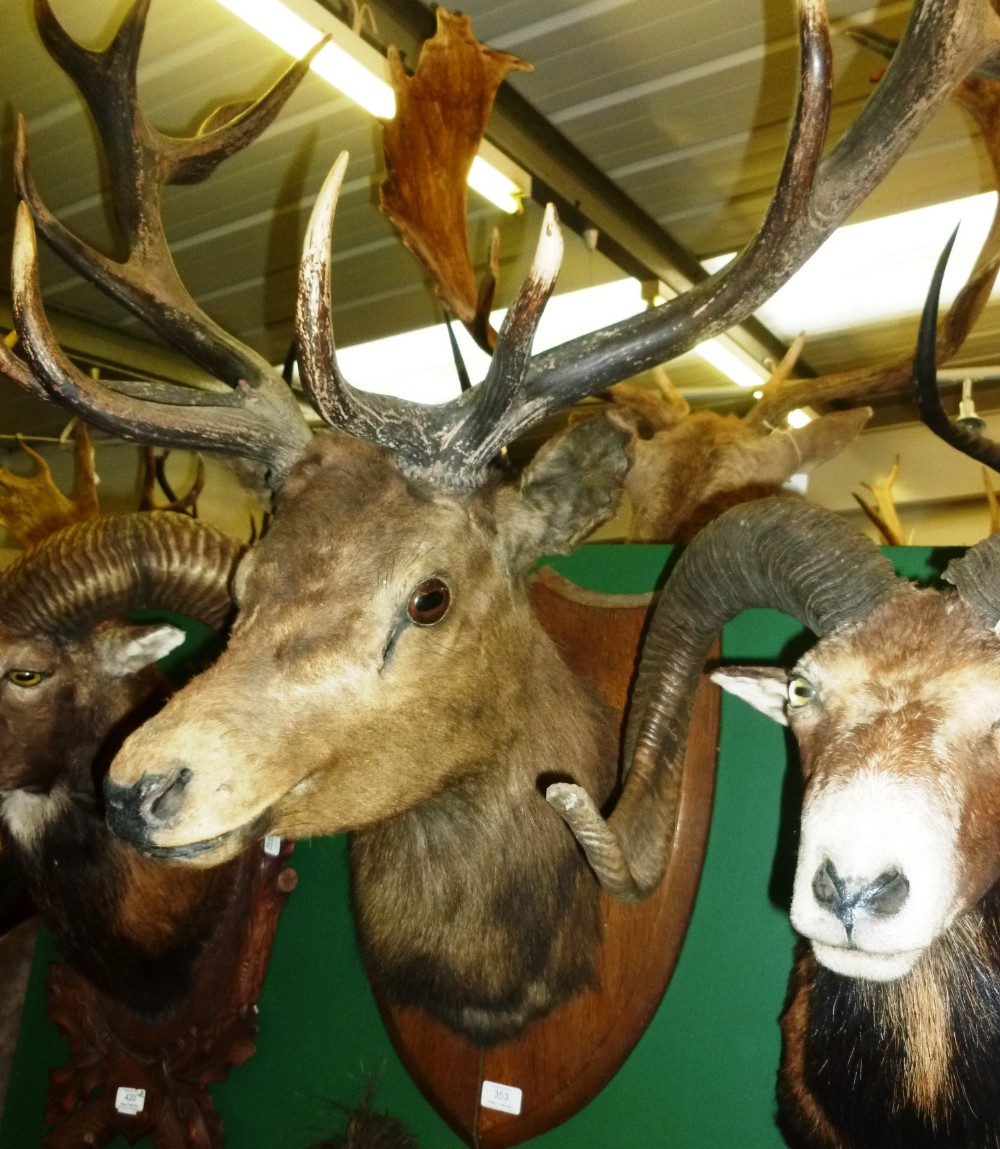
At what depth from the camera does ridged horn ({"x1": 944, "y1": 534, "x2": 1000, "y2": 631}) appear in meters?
1.57

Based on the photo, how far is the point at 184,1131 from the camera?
2.96m

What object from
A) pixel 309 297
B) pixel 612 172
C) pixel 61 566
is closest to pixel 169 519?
pixel 61 566

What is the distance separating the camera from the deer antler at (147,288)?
177 centimetres

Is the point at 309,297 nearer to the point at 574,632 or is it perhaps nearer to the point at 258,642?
the point at 258,642

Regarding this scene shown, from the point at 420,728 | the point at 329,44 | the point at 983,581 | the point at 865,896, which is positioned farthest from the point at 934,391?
the point at 329,44

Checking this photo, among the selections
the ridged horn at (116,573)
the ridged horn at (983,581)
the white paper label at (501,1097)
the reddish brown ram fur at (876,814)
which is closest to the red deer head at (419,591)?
the white paper label at (501,1097)

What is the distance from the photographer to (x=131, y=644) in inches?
113

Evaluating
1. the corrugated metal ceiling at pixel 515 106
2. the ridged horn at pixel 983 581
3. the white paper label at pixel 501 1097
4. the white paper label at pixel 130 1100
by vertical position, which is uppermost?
the corrugated metal ceiling at pixel 515 106

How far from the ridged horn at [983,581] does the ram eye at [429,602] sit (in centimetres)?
92

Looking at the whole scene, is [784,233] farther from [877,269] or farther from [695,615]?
[877,269]

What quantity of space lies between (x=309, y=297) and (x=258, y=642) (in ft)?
2.00

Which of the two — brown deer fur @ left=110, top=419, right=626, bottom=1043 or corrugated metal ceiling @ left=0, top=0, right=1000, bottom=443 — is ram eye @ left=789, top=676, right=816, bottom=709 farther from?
corrugated metal ceiling @ left=0, top=0, right=1000, bottom=443

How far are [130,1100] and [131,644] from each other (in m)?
1.48

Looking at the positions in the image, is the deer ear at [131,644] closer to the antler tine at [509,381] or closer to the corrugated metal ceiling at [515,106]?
the antler tine at [509,381]
